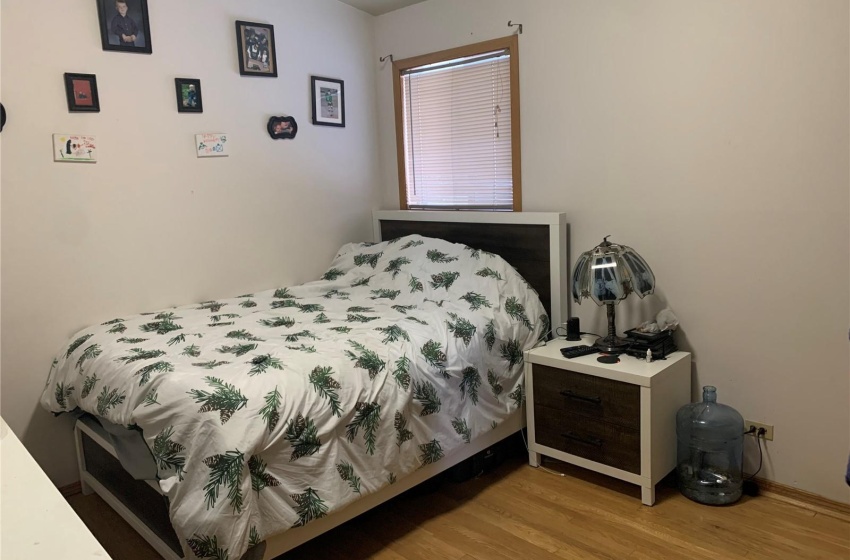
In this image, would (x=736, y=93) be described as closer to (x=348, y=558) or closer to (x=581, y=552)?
(x=581, y=552)

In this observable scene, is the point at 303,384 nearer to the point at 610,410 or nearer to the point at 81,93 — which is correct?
the point at 610,410

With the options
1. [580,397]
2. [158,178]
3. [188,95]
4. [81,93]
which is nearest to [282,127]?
[188,95]

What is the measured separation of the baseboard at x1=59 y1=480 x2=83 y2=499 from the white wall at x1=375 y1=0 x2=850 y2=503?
7.83ft

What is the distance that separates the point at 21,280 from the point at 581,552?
238 cm

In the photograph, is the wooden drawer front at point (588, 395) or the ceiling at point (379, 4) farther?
the ceiling at point (379, 4)

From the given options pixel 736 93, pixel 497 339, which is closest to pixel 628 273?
pixel 497 339

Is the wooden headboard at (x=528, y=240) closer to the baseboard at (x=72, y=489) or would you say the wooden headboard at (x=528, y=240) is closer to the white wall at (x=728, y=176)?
the white wall at (x=728, y=176)

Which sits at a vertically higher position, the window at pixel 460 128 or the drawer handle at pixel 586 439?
the window at pixel 460 128

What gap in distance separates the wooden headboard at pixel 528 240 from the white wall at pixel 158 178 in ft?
2.46

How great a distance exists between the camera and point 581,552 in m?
2.14

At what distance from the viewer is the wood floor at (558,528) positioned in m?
2.14

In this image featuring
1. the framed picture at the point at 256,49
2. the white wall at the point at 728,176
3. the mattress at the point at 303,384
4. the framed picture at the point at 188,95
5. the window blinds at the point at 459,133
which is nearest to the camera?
the mattress at the point at 303,384

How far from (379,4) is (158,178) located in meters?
1.60

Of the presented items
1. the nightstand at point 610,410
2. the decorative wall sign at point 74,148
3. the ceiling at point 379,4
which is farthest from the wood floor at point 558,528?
the ceiling at point 379,4
